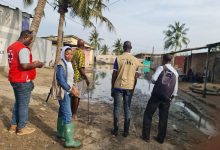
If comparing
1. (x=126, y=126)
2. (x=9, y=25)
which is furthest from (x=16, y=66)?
(x=9, y=25)

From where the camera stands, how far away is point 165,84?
605cm

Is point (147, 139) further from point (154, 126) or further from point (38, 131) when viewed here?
point (38, 131)

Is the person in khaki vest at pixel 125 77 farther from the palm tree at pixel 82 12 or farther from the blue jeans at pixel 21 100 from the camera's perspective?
the palm tree at pixel 82 12

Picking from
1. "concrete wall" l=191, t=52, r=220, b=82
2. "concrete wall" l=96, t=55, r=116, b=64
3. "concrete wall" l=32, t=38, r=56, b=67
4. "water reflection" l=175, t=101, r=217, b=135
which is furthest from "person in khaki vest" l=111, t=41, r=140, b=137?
"concrete wall" l=96, t=55, r=116, b=64

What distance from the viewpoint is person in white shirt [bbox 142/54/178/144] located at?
6.05 metres

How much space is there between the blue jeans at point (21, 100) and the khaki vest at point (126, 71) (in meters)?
1.73

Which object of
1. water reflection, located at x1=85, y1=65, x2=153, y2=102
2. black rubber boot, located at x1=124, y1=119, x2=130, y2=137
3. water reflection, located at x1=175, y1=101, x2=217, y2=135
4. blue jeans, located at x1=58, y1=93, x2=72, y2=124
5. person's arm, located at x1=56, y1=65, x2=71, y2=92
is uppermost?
person's arm, located at x1=56, y1=65, x2=71, y2=92

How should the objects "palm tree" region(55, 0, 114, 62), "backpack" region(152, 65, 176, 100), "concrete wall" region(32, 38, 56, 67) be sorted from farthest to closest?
"concrete wall" region(32, 38, 56, 67) < "palm tree" region(55, 0, 114, 62) < "backpack" region(152, 65, 176, 100)

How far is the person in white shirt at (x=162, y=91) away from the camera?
19.9ft

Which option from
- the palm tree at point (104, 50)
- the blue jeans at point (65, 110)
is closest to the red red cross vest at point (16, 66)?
the blue jeans at point (65, 110)

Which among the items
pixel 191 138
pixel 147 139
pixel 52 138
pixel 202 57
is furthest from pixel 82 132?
pixel 202 57

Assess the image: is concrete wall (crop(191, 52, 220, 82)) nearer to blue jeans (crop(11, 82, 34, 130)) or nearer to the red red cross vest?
blue jeans (crop(11, 82, 34, 130))

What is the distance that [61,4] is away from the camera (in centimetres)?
1862

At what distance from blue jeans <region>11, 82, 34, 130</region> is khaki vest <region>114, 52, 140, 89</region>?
173 cm
